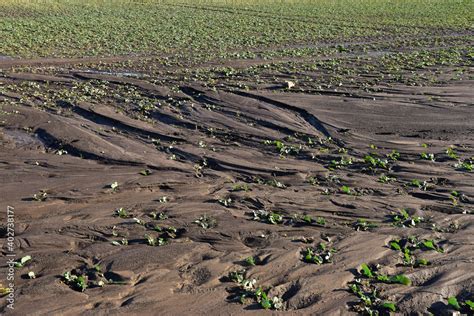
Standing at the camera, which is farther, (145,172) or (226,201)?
(145,172)

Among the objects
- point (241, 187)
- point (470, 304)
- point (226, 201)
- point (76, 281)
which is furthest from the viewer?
point (241, 187)

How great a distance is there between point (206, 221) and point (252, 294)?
7.41 ft

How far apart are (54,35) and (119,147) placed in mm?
18805

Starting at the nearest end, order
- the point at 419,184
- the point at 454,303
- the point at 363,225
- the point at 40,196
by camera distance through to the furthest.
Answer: the point at 454,303
the point at 363,225
the point at 40,196
the point at 419,184

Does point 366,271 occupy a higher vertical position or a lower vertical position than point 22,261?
higher

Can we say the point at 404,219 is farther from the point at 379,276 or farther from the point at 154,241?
the point at 154,241

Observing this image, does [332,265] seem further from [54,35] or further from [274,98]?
[54,35]

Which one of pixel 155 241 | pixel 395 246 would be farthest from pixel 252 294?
pixel 395 246

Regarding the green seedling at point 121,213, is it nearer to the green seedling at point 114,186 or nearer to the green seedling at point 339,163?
the green seedling at point 114,186

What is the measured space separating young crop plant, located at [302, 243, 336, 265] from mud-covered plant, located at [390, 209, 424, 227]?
157cm

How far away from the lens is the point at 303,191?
1033 centimetres

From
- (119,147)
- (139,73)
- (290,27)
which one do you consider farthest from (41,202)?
(290,27)

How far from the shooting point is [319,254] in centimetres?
799

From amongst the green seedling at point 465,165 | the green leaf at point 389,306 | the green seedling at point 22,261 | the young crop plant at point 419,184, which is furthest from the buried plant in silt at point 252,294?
the green seedling at point 465,165
